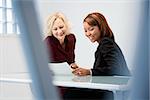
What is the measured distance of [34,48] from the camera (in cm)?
16

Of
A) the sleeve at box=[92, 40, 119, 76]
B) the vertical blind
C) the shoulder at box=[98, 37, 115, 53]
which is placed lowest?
the sleeve at box=[92, 40, 119, 76]

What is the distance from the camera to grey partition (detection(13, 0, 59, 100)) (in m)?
0.15

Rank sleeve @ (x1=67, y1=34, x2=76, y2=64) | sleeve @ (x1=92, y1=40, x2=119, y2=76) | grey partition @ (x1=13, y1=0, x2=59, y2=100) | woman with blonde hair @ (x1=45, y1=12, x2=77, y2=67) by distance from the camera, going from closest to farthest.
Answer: grey partition @ (x1=13, y1=0, x2=59, y2=100) < sleeve @ (x1=92, y1=40, x2=119, y2=76) < woman with blonde hair @ (x1=45, y1=12, x2=77, y2=67) < sleeve @ (x1=67, y1=34, x2=76, y2=64)

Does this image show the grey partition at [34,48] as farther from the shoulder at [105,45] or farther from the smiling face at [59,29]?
the smiling face at [59,29]

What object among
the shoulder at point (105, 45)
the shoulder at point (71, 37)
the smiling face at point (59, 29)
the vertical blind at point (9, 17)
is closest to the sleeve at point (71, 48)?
the shoulder at point (71, 37)

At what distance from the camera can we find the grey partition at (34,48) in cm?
15

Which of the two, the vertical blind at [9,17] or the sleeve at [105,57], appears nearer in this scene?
the vertical blind at [9,17]

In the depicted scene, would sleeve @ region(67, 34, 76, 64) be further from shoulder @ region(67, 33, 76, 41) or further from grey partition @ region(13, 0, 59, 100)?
grey partition @ region(13, 0, 59, 100)

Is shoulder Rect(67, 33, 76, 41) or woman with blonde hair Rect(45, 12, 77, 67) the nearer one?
woman with blonde hair Rect(45, 12, 77, 67)

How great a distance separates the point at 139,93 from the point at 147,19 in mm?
50

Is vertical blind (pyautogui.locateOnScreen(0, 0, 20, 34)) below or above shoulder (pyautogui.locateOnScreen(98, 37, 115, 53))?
above

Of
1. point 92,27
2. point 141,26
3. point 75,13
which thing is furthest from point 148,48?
point 75,13

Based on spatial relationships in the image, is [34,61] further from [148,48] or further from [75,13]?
[75,13]

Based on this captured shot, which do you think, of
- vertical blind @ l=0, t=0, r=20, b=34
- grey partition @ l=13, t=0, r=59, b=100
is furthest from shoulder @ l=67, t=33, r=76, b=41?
grey partition @ l=13, t=0, r=59, b=100
